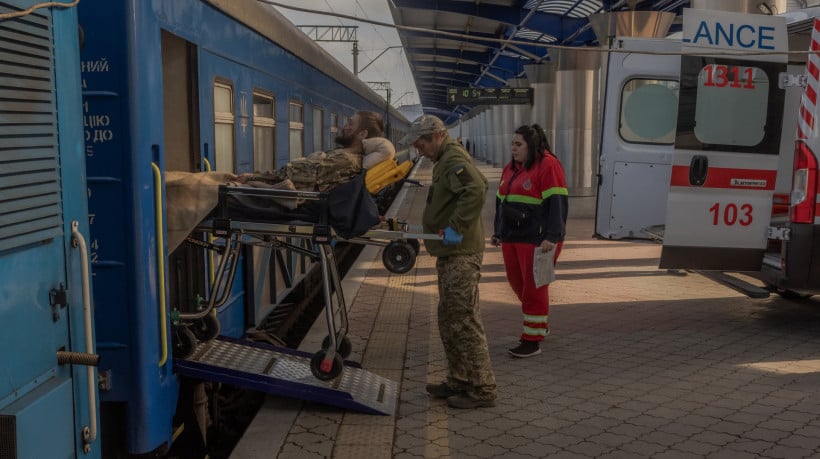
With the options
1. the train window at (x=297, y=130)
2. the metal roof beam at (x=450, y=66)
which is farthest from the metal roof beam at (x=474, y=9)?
the metal roof beam at (x=450, y=66)

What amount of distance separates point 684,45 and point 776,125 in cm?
107

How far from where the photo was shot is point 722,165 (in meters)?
7.00

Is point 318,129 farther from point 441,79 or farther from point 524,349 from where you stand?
point 441,79

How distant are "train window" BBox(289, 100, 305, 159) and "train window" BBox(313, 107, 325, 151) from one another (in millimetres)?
839

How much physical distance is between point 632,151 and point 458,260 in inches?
165

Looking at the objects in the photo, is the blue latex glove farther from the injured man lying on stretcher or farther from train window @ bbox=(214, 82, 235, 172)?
train window @ bbox=(214, 82, 235, 172)

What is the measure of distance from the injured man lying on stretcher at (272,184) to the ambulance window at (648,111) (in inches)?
176

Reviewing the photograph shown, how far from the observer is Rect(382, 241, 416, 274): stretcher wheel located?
5.04 meters

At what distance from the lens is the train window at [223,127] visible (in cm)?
571

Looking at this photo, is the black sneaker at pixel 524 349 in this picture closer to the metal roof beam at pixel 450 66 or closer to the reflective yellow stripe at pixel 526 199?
the reflective yellow stripe at pixel 526 199

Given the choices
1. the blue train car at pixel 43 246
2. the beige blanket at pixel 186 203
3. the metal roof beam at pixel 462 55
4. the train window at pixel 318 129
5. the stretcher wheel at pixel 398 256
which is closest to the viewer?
the blue train car at pixel 43 246

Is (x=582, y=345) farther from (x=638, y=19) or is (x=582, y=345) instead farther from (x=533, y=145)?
(x=638, y=19)

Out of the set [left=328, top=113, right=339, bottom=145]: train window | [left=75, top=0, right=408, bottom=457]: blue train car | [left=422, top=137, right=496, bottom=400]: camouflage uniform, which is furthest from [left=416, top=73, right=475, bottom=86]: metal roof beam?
[left=422, top=137, right=496, bottom=400]: camouflage uniform

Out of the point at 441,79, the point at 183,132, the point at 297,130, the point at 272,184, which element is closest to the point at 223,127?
the point at 183,132
